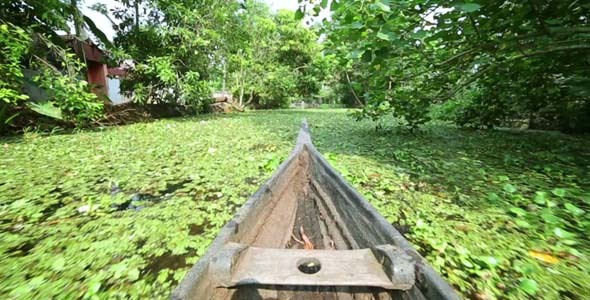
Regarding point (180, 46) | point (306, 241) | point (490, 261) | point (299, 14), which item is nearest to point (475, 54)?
point (299, 14)

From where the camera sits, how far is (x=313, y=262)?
92 cm

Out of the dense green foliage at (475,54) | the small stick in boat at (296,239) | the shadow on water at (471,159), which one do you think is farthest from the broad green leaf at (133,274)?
the shadow on water at (471,159)

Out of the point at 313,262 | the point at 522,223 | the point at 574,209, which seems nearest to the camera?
→ the point at 313,262

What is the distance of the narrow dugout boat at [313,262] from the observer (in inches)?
30.2

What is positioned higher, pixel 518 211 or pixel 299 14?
pixel 299 14

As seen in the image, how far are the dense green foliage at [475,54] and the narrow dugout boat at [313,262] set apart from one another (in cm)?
105

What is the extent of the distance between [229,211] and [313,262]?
3.46ft

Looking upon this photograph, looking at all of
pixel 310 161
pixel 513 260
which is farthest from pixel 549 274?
pixel 310 161

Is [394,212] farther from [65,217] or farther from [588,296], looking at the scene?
[65,217]

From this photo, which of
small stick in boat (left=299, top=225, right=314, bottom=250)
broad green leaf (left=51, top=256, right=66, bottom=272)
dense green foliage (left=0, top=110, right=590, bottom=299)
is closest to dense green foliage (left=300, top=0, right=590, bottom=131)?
dense green foliage (left=0, top=110, right=590, bottom=299)

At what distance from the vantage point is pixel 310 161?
2293mm

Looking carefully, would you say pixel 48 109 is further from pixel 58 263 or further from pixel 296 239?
pixel 296 239

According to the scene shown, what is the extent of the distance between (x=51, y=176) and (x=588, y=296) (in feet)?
12.0

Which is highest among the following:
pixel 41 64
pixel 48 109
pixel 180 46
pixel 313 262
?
pixel 180 46
